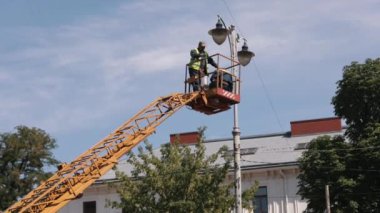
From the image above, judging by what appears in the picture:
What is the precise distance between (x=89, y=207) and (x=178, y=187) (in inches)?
920

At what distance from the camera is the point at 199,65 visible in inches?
809

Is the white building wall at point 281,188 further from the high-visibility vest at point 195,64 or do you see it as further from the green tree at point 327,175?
the high-visibility vest at point 195,64

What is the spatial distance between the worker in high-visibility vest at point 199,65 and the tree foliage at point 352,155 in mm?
13598

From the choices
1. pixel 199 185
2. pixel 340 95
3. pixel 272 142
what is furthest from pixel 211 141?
pixel 199 185

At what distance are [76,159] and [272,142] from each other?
30329 millimetres

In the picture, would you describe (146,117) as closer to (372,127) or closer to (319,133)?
(372,127)

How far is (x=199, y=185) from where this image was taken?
1097 inches

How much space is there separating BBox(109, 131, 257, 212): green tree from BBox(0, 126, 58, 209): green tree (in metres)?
25.1

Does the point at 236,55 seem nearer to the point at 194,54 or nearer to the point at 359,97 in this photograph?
the point at 194,54

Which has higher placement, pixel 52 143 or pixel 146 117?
pixel 52 143

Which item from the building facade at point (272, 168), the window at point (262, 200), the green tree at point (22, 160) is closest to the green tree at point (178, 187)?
the building facade at point (272, 168)

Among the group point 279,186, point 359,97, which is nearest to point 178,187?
point 359,97

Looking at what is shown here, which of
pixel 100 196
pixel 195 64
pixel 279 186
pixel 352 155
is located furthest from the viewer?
pixel 100 196

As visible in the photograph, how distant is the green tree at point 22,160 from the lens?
52344mm
